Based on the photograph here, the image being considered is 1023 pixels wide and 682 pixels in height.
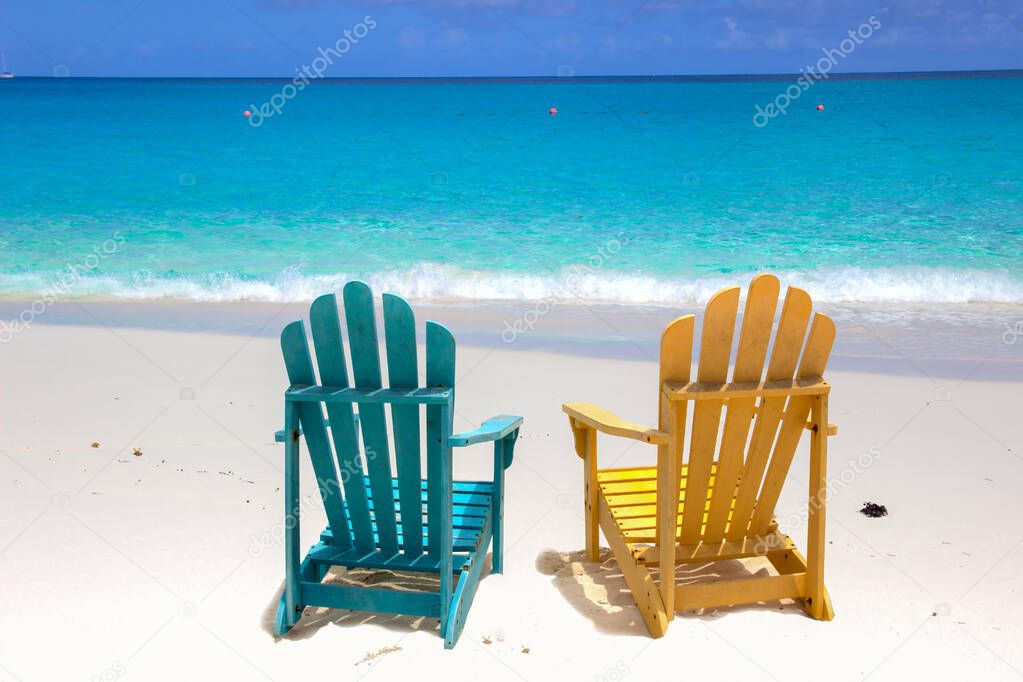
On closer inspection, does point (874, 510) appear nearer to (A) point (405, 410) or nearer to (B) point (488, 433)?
(B) point (488, 433)

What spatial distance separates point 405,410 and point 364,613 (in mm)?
802

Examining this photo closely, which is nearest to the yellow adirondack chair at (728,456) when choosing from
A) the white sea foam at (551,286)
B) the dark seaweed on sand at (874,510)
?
the dark seaweed on sand at (874,510)

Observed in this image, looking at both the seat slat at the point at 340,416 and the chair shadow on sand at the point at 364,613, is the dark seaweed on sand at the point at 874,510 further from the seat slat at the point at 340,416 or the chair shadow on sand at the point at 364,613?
the seat slat at the point at 340,416

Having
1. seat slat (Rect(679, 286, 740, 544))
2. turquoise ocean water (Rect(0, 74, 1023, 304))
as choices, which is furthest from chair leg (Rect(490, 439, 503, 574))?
turquoise ocean water (Rect(0, 74, 1023, 304))

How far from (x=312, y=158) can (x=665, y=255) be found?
1394 centimetres

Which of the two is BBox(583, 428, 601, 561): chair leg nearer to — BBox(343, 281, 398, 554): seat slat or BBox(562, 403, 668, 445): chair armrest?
BBox(562, 403, 668, 445): chair armrest

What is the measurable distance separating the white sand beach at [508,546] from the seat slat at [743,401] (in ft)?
1.27

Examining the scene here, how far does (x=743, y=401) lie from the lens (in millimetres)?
3084

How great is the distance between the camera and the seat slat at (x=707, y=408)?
9.54 ft

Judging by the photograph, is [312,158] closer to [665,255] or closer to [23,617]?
[665,255]

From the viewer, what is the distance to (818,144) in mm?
25234

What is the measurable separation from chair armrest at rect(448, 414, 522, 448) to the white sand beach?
682 millimetres

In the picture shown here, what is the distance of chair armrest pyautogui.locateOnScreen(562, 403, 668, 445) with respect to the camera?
2998mm

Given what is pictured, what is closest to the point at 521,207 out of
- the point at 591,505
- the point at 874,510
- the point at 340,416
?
the point at 874,510
